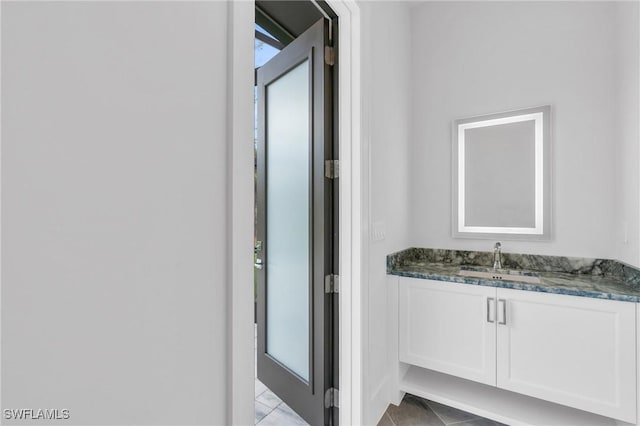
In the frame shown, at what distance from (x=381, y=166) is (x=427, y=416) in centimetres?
158

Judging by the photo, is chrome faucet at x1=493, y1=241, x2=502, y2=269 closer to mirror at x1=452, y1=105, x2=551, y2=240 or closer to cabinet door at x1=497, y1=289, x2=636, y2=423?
mirror at x1=452, y1=105, x2=551, y2=240

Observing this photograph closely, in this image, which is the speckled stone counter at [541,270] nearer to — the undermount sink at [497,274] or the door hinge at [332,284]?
the undermount sink at [497,274]

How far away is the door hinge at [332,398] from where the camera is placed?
5.54ft

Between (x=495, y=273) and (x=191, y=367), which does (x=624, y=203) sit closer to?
(x=495, y=273)

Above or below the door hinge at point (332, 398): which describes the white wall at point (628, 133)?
above

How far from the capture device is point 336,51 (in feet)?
5.66

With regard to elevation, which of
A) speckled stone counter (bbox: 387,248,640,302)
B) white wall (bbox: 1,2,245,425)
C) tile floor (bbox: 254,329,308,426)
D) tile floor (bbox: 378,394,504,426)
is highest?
white wall (bbox: 1,2,245,425)

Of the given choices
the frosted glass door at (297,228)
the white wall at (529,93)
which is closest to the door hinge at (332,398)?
the frosted glass door at (297,228)

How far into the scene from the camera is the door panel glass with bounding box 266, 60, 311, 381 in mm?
1810

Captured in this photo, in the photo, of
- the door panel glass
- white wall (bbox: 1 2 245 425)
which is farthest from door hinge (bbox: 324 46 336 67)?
white wall (bbox: 1 2 245 425)

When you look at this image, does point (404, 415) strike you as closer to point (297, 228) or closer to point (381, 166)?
point (297, 228)

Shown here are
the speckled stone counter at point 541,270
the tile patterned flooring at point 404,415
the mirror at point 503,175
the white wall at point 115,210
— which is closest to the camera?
the white wall at point 115,210

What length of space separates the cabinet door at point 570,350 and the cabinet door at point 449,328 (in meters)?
0.07

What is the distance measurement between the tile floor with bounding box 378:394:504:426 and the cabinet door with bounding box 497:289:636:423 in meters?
0.32
